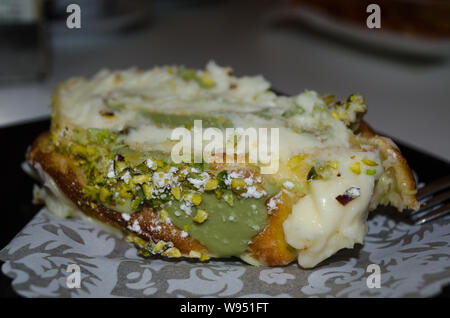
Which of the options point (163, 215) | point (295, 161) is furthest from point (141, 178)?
point (295, 161)

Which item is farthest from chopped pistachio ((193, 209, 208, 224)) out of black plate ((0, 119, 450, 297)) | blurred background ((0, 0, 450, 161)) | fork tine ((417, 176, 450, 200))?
blurred background ((0, 0, 450, 161))

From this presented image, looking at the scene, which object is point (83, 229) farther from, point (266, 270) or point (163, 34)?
point (163, 34)

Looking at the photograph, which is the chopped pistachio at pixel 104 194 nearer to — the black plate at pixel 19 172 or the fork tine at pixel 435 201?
the black plate at pixel 19 172

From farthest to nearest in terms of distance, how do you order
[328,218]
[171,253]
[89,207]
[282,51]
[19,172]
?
[282,51], [19,172], [89,207], [171,253], [328,218]

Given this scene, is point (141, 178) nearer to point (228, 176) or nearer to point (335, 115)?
point (228, 176)
